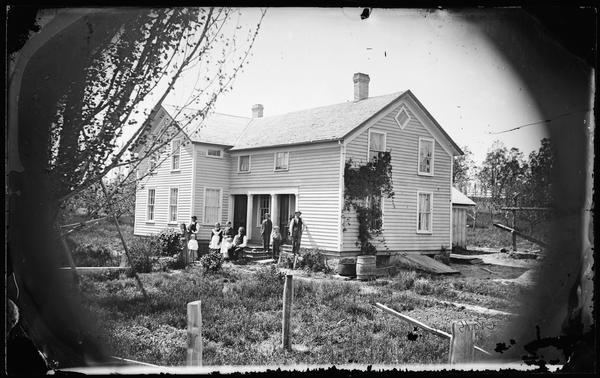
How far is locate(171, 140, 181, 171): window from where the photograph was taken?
310cm

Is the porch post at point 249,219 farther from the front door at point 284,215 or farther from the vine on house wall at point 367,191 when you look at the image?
the vine on house wall at point 367,191

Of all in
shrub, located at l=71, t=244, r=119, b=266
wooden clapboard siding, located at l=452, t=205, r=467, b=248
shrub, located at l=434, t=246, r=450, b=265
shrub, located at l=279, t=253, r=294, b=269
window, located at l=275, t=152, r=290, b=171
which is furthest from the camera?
window, located at l=275, t=152, r=290, b=171

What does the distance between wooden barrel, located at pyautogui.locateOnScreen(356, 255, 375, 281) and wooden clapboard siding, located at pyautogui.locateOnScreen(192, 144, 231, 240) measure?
5.07 feet

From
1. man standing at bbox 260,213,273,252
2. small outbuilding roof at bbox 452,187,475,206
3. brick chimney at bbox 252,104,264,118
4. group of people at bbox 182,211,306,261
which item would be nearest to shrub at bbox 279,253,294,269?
group of people at bbox 182,211,306,261

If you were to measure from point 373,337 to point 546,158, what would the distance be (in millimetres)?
2196

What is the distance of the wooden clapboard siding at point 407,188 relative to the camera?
391 cm

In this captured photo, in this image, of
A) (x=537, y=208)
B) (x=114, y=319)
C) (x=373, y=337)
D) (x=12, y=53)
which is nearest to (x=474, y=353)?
(x=373, y=337)

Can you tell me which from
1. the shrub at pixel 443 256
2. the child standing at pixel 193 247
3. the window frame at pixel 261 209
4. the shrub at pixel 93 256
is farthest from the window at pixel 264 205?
the shrub at pixel 443 256

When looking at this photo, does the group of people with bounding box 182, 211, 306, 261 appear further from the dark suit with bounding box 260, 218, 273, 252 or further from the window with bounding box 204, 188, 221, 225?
the window with bounding box 204, 188, 221, 225

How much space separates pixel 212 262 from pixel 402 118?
253 centimetres

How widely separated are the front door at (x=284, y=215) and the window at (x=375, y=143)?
1092 mm

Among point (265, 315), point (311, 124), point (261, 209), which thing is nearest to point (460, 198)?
point (311, 124)

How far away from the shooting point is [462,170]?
3775 mm

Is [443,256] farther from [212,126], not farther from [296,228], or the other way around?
[212,126]
